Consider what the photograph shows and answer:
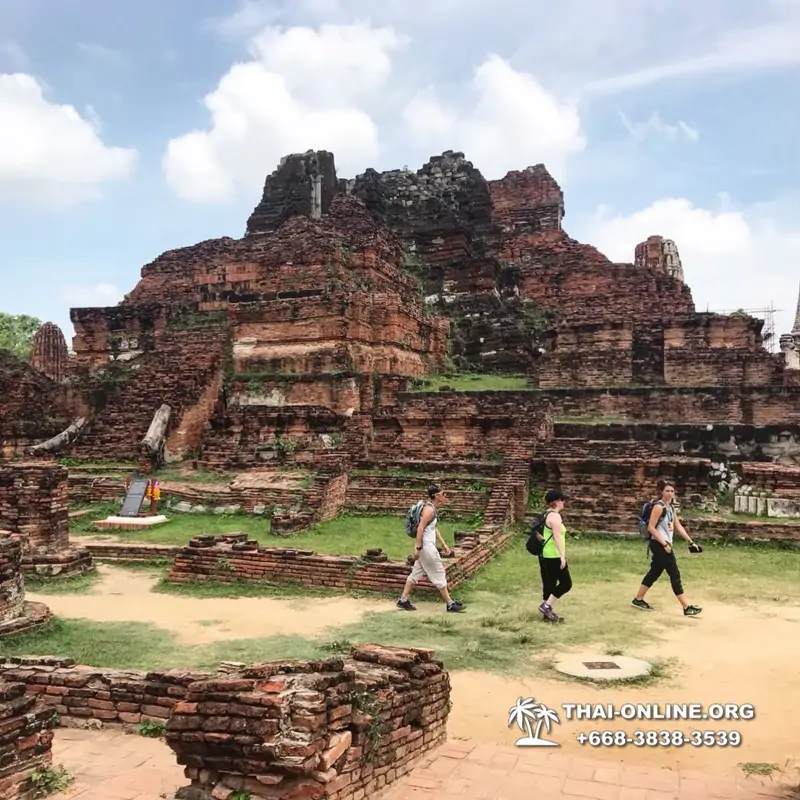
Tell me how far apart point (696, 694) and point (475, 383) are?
1537cm

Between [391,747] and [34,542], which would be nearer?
[391,747]

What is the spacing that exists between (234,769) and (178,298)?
75.7 feet

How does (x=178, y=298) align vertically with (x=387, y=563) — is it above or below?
above

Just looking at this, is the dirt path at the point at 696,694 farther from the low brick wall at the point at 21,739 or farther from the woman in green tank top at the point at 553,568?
the low brick wall at the point at 21,739

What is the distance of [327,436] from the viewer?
17203 millimetres

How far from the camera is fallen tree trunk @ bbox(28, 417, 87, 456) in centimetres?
1780

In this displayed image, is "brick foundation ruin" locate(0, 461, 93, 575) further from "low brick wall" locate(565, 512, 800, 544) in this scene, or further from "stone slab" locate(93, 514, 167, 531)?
"low brick wall" locate(565, 512, 800, 544)

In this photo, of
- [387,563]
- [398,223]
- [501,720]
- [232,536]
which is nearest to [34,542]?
[232,536]

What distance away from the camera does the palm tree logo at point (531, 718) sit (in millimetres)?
4762

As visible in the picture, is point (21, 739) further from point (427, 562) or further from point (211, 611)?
point (427, 562)

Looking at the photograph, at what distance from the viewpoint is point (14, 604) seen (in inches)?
303

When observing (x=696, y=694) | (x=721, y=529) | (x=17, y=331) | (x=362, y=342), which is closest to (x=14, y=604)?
(x=696, y=694)

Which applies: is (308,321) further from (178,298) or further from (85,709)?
(85,709)

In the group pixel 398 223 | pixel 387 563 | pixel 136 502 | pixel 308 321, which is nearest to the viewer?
pixel 387 563
